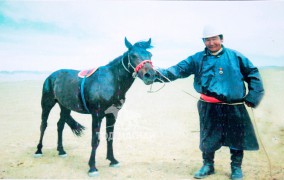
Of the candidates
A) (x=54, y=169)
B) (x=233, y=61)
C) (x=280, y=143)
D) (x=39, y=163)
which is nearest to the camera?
(x=233, y=61)

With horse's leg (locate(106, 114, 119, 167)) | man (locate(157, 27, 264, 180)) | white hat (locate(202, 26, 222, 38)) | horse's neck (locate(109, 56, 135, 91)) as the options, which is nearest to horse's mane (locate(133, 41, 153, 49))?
horse's neck (locate(109, 56, 135, 91))

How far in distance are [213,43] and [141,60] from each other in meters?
1.03

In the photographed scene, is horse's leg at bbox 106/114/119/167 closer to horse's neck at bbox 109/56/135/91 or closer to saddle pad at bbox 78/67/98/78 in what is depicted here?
horse's neck at bbox 109/56/135/91

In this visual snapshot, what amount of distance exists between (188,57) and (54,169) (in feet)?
9.11

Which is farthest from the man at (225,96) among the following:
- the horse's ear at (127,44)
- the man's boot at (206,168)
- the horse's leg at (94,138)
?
the horse's leg at (94,138)

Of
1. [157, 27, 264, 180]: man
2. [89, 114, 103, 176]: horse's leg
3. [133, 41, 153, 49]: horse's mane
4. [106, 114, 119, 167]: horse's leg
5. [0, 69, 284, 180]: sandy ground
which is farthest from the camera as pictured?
[106, 114, 119, 167]: horse's leg

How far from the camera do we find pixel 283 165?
15.5ft

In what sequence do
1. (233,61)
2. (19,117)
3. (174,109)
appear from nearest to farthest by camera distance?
(233,61), (19,117), (174,109)

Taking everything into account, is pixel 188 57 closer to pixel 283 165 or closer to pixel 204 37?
pixel 204 37

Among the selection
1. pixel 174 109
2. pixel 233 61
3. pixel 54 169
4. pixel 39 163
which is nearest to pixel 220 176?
pixel 233 61

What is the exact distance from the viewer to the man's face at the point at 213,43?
3.94 meters

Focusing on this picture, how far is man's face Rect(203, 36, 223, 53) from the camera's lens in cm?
394

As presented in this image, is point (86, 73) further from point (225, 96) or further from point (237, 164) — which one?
point (237, 164)

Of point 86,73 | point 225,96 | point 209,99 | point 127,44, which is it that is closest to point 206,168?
point 209,99
